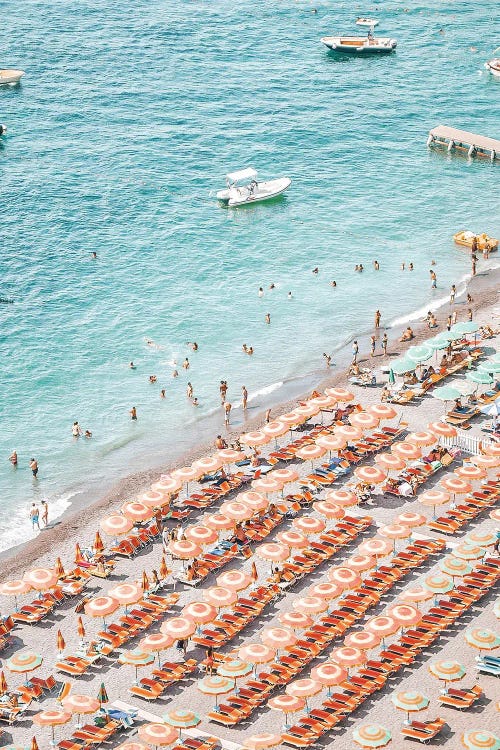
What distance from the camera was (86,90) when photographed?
120 metres

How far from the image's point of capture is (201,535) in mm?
52375

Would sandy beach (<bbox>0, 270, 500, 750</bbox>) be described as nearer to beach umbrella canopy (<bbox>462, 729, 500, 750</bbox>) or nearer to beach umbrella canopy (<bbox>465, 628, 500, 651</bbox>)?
beach umbrella canopy (<bbox>465, 628, 500, 651</bbox>)

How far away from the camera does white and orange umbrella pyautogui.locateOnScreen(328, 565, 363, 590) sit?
48.6m

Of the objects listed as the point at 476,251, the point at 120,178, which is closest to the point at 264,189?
the point at 120,178

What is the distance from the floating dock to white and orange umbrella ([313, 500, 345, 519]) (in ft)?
190

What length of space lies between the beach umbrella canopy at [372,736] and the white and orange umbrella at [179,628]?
802 centimetres

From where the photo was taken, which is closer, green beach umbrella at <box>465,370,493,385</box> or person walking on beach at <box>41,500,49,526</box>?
person walking on beach at <box>41,500,49,526</box>

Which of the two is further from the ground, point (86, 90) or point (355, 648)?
point (86, 90)

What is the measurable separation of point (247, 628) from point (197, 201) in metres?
55.0

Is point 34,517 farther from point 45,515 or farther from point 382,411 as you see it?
point 382,411

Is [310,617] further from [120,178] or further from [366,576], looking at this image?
[120,178]

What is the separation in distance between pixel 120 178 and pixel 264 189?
12.2 metres

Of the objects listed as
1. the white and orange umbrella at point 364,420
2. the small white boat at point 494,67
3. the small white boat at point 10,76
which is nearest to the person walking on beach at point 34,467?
the white and orange umbrella at point 364,420

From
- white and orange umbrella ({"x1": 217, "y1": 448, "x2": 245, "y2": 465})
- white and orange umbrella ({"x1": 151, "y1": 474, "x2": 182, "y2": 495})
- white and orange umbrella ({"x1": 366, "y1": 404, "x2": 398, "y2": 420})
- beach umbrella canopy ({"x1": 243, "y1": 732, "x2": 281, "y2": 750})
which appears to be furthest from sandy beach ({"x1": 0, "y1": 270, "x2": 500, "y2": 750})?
white and orange umbrella ({"x1": 217, "y1": 448, "x2": 245, "y2": 465})
